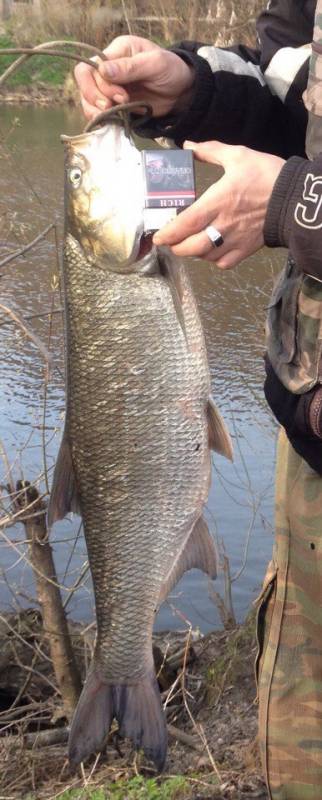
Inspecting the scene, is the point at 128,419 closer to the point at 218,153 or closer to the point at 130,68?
the point at 218,153

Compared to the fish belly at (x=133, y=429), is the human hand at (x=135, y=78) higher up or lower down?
higher up

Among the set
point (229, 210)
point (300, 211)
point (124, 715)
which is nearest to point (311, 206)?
point (300, 211)

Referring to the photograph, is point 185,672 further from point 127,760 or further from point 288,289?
point 288,289

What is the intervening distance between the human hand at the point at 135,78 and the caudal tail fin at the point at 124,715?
140 centimetres

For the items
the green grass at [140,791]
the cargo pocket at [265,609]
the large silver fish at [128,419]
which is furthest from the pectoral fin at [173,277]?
the green grass at [140,791]

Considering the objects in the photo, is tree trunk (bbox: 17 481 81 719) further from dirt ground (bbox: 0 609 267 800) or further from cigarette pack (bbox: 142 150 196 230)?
cigarette pack (bbox: 142 150 196 230)

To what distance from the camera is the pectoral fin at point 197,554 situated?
2.51m

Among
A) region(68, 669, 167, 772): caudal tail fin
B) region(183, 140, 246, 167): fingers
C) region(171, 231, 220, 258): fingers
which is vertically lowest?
region(68, 669, 167, 772): caudal tail fin

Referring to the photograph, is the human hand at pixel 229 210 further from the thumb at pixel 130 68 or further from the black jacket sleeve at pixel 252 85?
the black jacket sleeve at pixel 252 85

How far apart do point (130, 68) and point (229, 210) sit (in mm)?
518

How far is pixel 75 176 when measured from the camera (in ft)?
7.52

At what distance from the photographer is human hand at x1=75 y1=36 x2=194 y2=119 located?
2.40 metres

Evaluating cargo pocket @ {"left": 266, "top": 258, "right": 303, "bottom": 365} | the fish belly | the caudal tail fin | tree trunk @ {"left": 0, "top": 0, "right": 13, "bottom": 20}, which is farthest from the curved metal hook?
tree trunk @ {"left": 0, "top": 0, "right": 13, "bottom": 20}

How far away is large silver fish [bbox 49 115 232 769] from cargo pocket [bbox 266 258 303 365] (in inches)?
8.9
